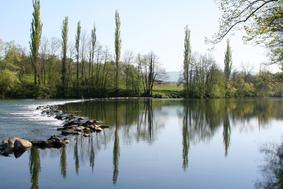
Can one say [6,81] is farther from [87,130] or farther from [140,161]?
[140,161]

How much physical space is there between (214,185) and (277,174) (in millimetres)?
2363

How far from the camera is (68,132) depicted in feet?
58.3

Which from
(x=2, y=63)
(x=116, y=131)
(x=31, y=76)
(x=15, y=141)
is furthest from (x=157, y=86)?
(x=15, y=141)

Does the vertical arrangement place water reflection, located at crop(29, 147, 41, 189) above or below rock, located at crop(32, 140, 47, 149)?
below

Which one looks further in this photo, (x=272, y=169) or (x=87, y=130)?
(x=87, y=130)

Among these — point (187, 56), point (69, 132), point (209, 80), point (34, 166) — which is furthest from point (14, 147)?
point (209, 80)

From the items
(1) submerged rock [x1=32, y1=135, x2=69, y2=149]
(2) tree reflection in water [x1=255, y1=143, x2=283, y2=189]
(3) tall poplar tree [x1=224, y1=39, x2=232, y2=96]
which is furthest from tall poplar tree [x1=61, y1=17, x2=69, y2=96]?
(2) tree reflection in water [x1=255, y1=143, x2=283, y2=189]

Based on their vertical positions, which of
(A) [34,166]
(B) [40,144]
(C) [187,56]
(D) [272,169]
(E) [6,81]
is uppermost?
(C) [187,56]

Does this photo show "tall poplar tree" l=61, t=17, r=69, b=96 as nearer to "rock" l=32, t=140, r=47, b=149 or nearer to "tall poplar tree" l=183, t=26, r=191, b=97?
"tall poplar tree" l=183, t=26, r=191, b=97

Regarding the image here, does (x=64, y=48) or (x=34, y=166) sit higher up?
(x=64, y=48)

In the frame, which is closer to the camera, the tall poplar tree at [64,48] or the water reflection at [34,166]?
the water reflection at [34,166]

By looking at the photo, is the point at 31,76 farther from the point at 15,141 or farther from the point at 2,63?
the point at 15,141

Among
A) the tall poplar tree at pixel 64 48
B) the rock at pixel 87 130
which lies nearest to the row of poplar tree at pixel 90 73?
the tall poplar tree at pixel 64 48

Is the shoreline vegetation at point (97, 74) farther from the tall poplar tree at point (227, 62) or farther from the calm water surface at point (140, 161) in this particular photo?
the calm water surface at point (140, 161)
